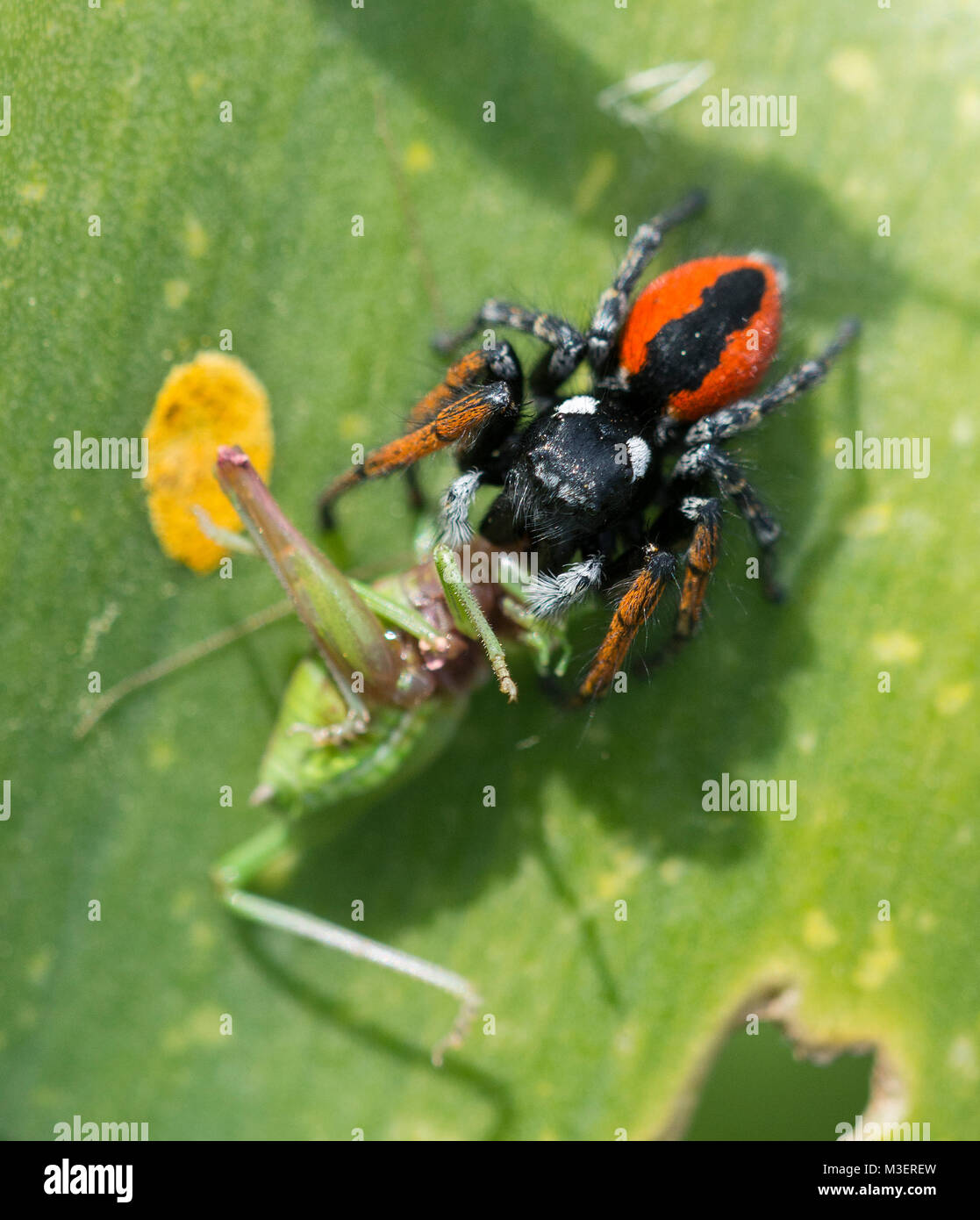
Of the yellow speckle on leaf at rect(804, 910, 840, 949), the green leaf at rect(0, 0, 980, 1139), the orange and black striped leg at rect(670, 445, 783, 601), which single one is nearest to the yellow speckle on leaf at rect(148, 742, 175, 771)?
the green leaf at rect(0, 0, 980, 1139)

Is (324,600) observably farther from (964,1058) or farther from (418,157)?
(964,1058)

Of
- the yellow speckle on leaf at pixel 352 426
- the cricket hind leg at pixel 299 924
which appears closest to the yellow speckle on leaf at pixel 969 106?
the yellow speckle on leaf at pixel 352 426

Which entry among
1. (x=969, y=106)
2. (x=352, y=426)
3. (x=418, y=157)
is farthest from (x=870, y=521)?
(x=418, y=157)

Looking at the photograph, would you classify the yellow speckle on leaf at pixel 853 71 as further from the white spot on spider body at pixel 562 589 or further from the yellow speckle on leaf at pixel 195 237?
the yellow speckle on leaf at pixel 195 237

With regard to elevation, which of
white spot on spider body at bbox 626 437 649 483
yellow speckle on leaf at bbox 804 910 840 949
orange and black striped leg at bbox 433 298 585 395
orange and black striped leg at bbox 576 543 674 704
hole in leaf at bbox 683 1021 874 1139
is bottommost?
hole in leaf at bbox 683 1021 874 1139

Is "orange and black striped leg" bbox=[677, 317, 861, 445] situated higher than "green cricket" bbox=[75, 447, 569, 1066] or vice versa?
"orange and black striped leg" bbox=[677, 317, 861, 445]

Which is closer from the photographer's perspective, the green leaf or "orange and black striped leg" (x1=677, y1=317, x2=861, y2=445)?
"orange and black striped leg" (x1=677, y1=317, x2=861, y2=445)

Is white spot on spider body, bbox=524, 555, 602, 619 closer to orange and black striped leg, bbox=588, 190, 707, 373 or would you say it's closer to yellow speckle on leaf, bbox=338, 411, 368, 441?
orange and black striped leg, bbox=588, 190, 707, 373

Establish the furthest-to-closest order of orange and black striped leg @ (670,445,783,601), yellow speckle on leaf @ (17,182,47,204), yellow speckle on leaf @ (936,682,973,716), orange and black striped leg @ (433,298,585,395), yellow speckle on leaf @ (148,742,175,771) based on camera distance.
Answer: yellow speckle on leaf @ (148,742,175,771)
yellow speckle on leaf @ (936,682,973,716)
orange and black striped leg @ (433,298,585,395)
orange and black striped leg @ (670,445,783,601)
yellow speckle on leaf @ (17,182,47,204)
